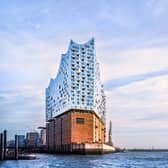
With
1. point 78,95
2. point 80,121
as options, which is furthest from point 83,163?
point 78,95

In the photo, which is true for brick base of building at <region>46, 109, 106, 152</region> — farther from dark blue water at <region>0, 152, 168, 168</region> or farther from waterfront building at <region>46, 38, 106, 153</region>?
dark blue water at <region>0, 152, 168, 168</region>

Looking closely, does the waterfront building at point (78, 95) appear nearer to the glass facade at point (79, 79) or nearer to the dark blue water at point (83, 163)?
the glass facade at point (79, 79)

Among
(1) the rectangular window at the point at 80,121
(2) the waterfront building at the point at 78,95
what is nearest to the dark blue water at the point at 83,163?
(1) the rectangular window at the point at 80,121

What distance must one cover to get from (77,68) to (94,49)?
1210 centimetres

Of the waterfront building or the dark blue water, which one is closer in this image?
the dark blue water

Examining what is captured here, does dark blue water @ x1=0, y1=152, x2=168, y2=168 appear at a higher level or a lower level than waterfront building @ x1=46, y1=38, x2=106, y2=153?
lower

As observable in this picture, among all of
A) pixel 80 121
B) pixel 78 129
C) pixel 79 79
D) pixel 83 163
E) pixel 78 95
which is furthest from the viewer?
pixel 79 79

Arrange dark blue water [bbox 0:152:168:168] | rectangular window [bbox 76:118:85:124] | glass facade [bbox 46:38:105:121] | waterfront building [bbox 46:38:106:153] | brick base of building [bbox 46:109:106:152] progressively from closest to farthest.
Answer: dark blue water [bbox 0:152:168:168] < brick base of building [bbox 46:109:106:152] < rectangular window [bbox 76:118:85:124] < waterfront building [bbox 46:38:106:153] < glass facade [bbox 46:38:105:121]

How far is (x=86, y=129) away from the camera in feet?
454

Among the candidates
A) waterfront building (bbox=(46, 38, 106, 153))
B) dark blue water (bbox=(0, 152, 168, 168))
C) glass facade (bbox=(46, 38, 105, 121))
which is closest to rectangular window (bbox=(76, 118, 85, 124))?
waterfront building (bbox=(46, 38, 106, 153))

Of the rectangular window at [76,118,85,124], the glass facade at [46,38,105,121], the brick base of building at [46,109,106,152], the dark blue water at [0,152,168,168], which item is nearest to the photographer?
the dark blue water at [0,152,168,168]

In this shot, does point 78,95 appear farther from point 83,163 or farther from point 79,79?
point 83,163

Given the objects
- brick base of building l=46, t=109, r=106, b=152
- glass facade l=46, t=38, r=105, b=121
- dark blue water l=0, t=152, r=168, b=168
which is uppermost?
glass facade l=46, t=38, r=105, b=121

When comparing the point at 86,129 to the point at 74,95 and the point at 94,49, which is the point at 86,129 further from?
the point at 94,49
